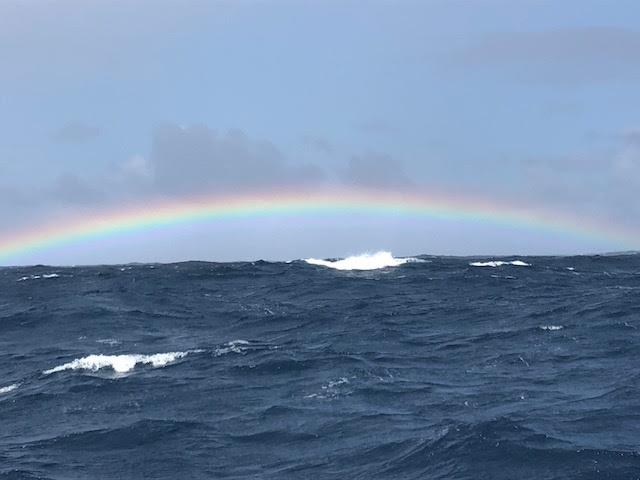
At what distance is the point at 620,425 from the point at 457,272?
189ft

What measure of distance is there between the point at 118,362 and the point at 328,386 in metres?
12.3

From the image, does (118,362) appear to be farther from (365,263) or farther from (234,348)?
(365,263)

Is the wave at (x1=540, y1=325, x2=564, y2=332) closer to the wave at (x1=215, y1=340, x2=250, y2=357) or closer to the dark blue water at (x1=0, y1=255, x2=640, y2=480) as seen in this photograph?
the dark blue water at (x1=0, y1=255, x2=640, y2=480)

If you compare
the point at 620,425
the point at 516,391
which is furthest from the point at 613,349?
the point at 620,425

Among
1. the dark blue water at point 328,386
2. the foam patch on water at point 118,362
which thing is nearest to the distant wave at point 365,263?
the dark blue water at point 328,386

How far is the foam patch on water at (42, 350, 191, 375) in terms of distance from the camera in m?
40.7

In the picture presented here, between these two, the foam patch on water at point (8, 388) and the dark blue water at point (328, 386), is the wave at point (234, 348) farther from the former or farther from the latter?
the foam patch on water at point (8, 388)

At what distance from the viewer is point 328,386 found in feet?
115

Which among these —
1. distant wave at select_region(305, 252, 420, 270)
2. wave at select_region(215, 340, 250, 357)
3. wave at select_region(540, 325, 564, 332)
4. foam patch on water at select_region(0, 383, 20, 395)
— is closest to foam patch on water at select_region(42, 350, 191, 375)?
wave at select_region(215, 340, 250, 357)

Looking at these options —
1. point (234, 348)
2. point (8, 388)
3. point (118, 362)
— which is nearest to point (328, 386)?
point (234, 348)

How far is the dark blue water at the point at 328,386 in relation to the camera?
25.6 m

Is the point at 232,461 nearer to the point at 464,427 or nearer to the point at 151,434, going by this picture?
the point at 151,434

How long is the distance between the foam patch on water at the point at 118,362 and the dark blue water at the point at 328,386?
0.15 metres

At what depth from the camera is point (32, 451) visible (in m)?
28.1
